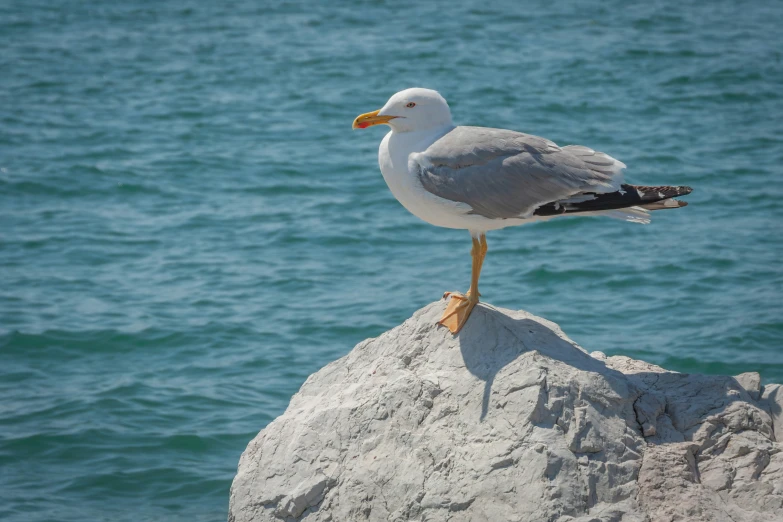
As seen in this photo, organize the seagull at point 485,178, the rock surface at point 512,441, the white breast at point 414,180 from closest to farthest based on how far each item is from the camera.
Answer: the rock surface at point 512,441, the seagull at point 485,178, the white breast at point 414,180

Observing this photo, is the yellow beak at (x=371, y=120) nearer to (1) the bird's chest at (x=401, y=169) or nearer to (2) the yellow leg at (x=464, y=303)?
(1) the bird's chest at (x=401, y=169)

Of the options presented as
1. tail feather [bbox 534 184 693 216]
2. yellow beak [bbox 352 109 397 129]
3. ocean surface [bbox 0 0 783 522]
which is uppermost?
yellow beak [bbox 352 109 397 129]

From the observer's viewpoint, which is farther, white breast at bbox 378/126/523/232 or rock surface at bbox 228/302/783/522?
white breast at bbox 378/126/523/232

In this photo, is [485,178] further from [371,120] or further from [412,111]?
[371,120]

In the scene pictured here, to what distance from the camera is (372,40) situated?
18750 millimetres

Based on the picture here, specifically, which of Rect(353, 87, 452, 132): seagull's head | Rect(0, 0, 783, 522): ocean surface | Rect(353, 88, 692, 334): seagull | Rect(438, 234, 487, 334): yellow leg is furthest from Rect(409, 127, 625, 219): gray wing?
Rect(0, 0, 783, 522): ocean surface

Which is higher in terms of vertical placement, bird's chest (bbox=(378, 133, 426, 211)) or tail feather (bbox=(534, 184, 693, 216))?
bird's chest (bbox=(378, 133, 426, 211))

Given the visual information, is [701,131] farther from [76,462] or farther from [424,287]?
[76,462]

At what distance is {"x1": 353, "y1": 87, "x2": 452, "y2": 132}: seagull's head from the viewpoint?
18.9 ft

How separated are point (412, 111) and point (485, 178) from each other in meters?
0.61

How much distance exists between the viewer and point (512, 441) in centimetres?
501

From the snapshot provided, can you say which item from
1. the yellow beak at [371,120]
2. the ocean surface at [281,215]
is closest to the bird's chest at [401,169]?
the yellow beak at [371,120]

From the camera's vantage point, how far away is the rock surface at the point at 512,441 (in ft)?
16.0

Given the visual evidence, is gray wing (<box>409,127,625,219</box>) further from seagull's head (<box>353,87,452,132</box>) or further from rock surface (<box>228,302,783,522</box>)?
rock surface (<box>228,302,783,522</box>)
